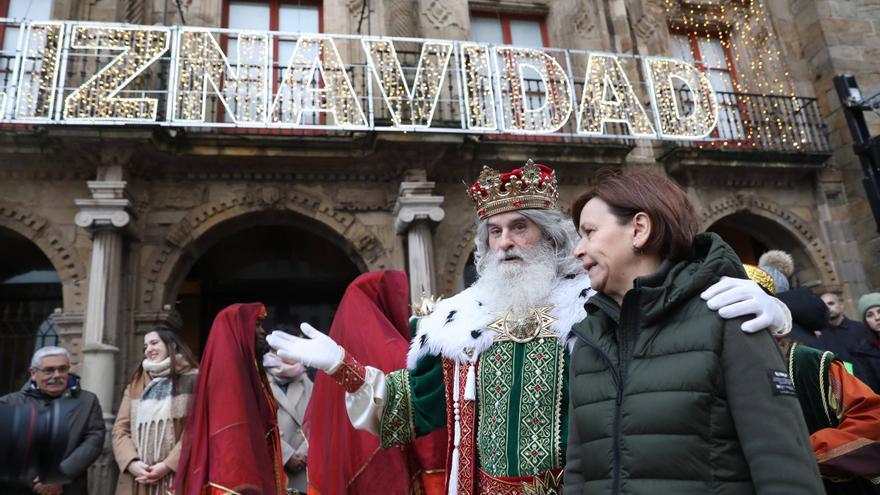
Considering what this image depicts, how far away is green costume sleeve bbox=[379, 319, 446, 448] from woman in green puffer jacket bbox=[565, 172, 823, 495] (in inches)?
33.8

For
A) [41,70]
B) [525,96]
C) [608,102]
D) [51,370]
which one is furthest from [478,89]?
[51,370]

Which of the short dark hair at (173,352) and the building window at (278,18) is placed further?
the building window at (278,18)

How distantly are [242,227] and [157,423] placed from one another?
452 cm

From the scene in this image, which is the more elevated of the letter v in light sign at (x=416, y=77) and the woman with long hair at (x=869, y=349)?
the letter v in light sign at (x=416, y=77)

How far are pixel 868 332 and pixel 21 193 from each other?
9073 mm

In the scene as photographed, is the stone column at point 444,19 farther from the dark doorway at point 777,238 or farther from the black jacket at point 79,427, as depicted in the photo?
the black jacket at point 79,427

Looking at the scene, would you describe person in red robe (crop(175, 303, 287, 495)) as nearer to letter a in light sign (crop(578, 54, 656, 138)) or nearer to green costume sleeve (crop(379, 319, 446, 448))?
green costume sleeve (crop(379, 319, 446, 448))

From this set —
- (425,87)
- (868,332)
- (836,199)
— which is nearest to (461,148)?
(425,87)

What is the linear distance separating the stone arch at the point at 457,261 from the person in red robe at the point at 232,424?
14.9 feet

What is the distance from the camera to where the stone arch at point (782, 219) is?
32.0 feet

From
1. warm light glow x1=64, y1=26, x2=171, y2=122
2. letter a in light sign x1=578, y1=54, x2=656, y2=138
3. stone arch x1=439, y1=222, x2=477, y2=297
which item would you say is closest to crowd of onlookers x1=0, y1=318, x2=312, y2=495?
warm light glow x1=64, y1=26, x2=171, y2=122

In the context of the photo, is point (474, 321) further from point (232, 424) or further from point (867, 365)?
point (867, 365)

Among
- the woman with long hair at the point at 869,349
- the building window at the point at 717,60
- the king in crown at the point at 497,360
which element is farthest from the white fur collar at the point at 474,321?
the building window at the point at 717,60

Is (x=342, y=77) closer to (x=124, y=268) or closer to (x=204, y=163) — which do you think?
(x=204, y=163)
